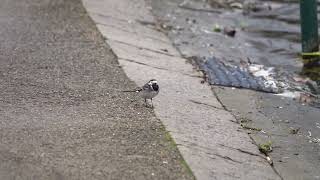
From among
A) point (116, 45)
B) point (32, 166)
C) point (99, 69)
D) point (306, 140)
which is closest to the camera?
point (32, 166)

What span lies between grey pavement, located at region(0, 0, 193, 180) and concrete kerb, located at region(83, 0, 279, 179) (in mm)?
204

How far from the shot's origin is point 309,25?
11789 mm

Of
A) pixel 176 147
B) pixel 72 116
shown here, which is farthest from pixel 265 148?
pixel 72 116

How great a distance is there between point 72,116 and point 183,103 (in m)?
1.66

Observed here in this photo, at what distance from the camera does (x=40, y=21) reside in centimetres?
1134

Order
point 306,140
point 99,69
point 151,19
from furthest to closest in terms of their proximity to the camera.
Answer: point 151,19 < point 99,69 < point 306,140

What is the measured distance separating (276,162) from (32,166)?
2510 mm

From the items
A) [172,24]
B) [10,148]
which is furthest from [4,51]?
[172,24]

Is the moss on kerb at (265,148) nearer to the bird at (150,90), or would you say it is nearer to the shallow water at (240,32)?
the bird at (150,90)

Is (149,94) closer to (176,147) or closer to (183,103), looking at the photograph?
(183,103)

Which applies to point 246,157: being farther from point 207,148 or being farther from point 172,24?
point 172,24

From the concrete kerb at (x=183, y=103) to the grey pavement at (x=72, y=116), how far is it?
0.20 metres

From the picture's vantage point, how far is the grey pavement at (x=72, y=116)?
5855 millimetres

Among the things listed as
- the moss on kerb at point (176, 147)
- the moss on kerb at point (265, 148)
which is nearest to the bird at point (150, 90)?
the moss on kerb at point (176, 147)
